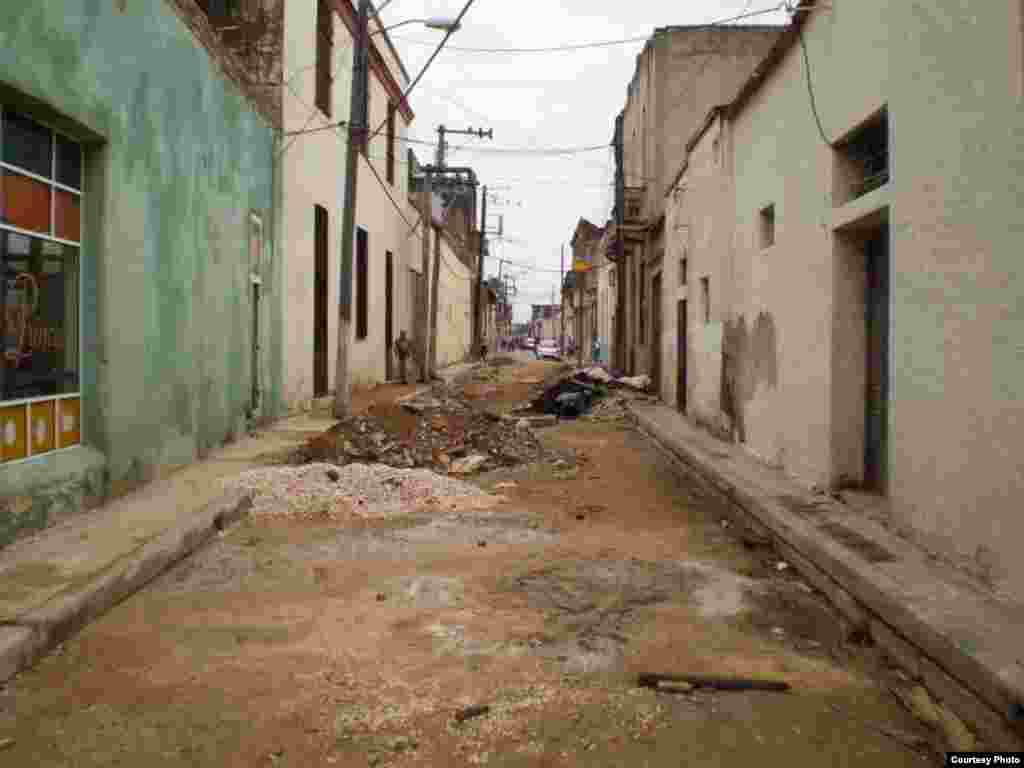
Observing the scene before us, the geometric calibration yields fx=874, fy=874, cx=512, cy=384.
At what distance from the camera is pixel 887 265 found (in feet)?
22.3

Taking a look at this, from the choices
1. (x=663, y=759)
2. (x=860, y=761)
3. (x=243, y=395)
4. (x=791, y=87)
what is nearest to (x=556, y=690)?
(x=663, y=759)

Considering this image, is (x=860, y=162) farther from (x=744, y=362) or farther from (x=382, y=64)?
(x=382, y=64)

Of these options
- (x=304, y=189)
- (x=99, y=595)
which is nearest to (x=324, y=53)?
(x=304, y=189)

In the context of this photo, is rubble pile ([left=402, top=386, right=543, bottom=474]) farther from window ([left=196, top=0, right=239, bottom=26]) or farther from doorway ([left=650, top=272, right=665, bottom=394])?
doorway ([left=650, top=272, right=665, bottom=394])

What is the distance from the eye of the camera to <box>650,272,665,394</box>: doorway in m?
20.6

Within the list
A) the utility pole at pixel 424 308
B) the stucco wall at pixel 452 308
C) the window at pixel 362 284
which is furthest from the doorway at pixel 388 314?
the stucco wall at pixel 452 308

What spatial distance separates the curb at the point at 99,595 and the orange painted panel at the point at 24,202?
7.43 feet

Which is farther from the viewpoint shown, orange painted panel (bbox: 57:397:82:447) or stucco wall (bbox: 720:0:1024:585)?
orange painted panel (bbox: 57:397:82:447)

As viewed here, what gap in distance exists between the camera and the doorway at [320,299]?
15.3 meters

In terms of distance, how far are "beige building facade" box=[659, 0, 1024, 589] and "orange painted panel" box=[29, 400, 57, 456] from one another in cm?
582

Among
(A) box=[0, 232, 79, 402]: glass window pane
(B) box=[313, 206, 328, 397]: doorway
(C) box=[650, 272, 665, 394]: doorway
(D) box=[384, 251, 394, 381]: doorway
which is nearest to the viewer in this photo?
(A) box=[0, 232, 79, 402]: glass window pane

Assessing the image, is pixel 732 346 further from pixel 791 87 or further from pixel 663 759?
pixel 663 759

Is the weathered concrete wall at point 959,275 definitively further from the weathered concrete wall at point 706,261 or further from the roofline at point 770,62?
the weathered concrete wall at point 706,261

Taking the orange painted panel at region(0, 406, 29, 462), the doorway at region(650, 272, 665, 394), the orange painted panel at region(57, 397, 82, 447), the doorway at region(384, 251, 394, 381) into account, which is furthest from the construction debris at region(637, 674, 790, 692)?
the doorway at region(384, 251, 394, 381)
